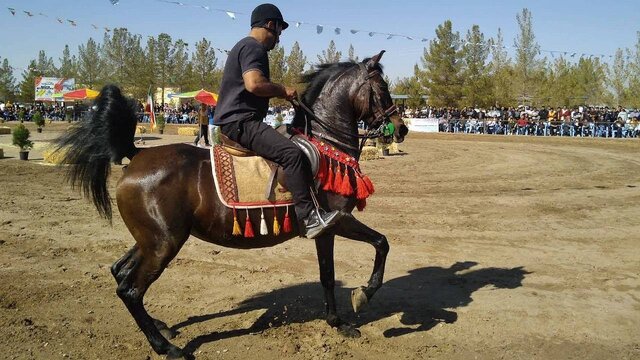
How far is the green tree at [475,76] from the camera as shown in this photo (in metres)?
53.0

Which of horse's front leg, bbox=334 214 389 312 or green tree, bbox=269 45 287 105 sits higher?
green tree, bbox=269 45 287 105

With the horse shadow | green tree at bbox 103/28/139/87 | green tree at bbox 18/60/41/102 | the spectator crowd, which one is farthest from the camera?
green tree at bbox 18/60/41/102

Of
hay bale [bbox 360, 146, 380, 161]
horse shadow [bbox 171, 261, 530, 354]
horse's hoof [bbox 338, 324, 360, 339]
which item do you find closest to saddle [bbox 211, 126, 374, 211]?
horse's hoof [bbox 338, 324, 360, 339]

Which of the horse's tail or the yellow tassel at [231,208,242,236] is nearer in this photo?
the yellow tassel at [231,208,242,236]

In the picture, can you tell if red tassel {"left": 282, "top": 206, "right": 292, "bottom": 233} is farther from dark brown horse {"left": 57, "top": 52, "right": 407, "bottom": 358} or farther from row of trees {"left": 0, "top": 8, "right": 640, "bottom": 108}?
row of trees {"left": 0, "top": 8, "right": 640, "bottom": 108}

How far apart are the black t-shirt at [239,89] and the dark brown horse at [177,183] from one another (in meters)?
0.49

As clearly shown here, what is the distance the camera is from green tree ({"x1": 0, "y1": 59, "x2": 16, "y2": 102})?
76125mm

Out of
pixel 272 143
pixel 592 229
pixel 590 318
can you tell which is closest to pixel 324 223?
pixel 272 143

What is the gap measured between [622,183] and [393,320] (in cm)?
1126

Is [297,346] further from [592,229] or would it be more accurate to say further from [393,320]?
[592,229]

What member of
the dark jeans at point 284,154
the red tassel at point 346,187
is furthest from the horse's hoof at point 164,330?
the red tassel at point 346,187

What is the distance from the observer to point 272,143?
4.68 meters

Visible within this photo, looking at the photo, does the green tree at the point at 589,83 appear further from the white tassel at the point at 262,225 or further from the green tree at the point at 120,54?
the white tassel at the point at 262,225

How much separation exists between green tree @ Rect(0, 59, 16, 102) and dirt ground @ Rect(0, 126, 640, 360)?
77.5 meters
